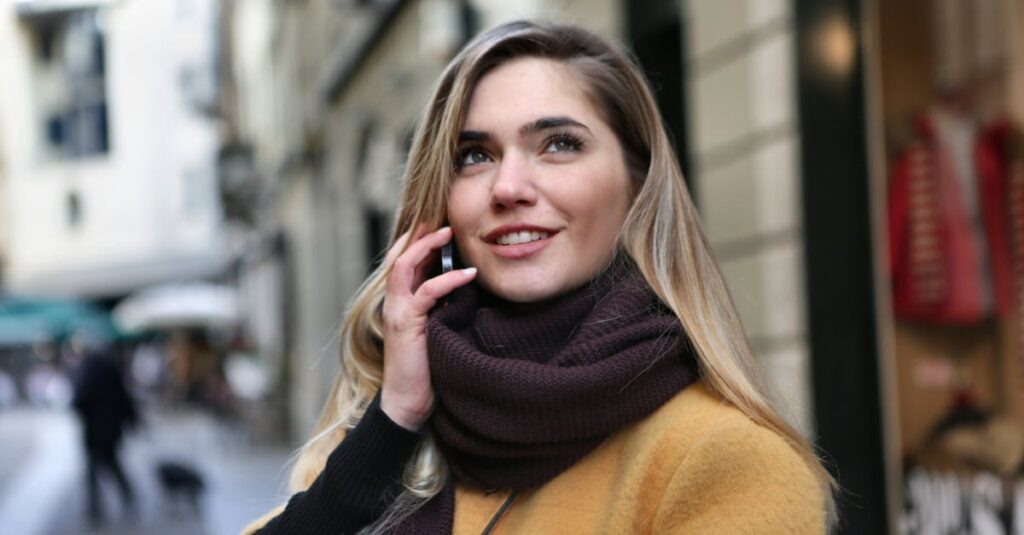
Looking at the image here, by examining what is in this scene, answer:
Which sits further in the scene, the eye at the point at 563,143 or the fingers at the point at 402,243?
the fingers at the point at 402,243

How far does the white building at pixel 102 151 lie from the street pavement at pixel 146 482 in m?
13.0

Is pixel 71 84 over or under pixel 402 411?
over

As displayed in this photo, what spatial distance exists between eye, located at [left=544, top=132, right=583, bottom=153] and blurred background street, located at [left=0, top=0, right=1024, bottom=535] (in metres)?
0.32

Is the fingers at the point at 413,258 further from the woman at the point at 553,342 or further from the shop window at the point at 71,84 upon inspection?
the shop window at the point at 71,84

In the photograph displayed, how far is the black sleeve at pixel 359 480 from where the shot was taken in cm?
191

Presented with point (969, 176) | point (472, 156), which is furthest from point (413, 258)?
point (969, 176)

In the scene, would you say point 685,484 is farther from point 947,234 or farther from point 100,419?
point 100,419

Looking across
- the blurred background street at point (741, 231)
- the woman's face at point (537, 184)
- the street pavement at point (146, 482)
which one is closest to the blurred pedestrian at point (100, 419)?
the blurred background street at point (741, 231)

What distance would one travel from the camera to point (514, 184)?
1.89 metres

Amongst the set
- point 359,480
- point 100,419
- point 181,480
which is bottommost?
point 181,480

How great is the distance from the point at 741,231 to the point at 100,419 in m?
8.36

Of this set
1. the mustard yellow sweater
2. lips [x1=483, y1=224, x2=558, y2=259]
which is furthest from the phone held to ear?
the mustard yellow sweater

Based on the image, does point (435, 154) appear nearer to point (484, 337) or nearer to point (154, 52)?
point (484, 337)

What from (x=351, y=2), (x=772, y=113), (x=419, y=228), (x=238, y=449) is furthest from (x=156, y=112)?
(x=419, y=228)
